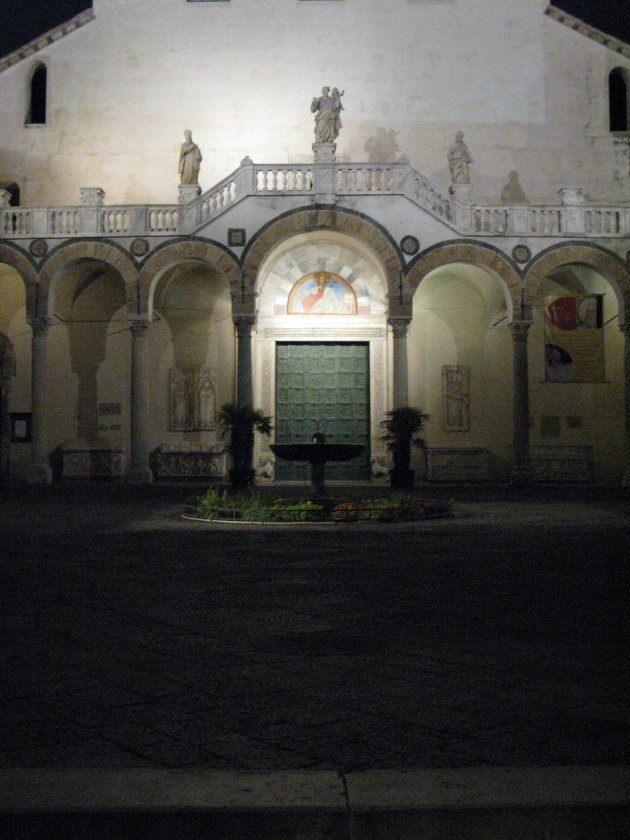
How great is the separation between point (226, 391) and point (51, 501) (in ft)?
26.7

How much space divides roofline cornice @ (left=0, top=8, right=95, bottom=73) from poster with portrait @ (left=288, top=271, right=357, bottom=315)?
1012cm

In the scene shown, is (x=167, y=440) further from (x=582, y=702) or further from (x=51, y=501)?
(x=582, y=702)

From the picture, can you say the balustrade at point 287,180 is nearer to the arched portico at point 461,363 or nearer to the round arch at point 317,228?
the round arch at point 317,228

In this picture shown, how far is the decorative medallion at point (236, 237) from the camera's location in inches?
798

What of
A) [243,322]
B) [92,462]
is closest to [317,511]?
[243,322]

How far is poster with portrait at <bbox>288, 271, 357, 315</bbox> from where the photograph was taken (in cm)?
2312

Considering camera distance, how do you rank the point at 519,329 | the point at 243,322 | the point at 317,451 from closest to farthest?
the point at 317,451
the point at 243,322
the point at 519,329

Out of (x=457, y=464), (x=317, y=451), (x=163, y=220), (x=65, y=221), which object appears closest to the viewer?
(x=317, y=451)

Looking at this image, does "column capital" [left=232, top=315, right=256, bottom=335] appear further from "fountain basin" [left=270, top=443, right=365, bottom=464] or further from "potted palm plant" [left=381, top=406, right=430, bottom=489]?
"fountain basin" [left=270, top=443, right=365, bottom=464]

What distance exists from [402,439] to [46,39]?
1575cm

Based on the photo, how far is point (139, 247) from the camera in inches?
815

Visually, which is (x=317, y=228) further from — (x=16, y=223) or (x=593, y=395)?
(x=593, y=395)

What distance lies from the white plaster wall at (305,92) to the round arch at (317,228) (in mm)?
4995

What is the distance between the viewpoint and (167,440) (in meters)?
23.0
